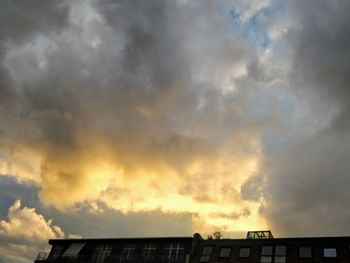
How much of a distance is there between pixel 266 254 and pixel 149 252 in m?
15.4

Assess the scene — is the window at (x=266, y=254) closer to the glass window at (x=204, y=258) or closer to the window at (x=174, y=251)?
the glass window at (x=204, y=258)

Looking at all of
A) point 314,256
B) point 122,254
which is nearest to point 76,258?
point 122,254

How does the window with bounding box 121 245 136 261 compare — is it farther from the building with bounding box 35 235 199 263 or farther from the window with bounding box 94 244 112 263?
the window with bounding box 94 244 112 263

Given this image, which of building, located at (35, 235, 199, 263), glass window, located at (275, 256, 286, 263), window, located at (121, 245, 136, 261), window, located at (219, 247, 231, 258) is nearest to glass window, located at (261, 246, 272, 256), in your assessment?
glass window, located at (275, 256, 286, 263)

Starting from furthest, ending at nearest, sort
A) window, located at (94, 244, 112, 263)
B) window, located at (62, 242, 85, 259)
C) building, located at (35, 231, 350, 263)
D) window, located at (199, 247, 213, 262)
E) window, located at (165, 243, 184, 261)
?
window, located at (62, 242, 85, 259)
window, located at (94, 244, 112, 263)
window, located at (165, 243, 184, 261)
window, located at (199, 247, 213, 262)
building, located at (35, 231, 350, 263)

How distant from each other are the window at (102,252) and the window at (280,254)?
899 inches

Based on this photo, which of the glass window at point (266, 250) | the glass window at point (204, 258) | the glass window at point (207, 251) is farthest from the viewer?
the glass window at point (207, 251)

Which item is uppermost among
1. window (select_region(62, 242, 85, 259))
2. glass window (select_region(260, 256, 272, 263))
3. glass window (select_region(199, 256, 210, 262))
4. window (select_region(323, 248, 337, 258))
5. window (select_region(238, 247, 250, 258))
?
window (select_region(323, 248, 337, 258))

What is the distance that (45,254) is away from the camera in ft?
166

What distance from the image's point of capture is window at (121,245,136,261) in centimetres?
4559

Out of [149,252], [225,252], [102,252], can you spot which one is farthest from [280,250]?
[102,252]

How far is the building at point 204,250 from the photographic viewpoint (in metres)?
36.4

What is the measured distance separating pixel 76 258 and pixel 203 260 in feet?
63.0

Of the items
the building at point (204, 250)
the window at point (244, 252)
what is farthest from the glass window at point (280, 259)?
the window at point (244, 252)
